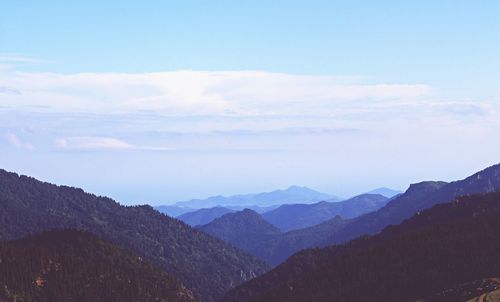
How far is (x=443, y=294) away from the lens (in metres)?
189

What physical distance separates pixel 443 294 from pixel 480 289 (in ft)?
53.1

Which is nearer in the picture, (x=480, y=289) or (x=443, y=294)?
(x=480, y=289)

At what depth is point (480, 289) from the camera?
174m
